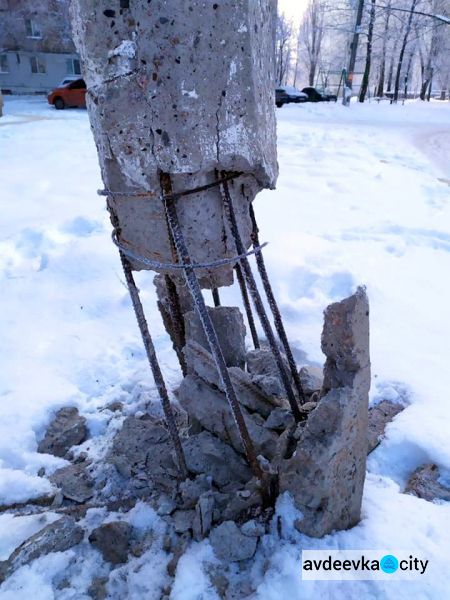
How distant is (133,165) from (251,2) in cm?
78

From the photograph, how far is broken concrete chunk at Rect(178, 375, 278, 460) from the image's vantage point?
2.36 m

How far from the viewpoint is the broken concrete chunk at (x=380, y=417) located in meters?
3.00

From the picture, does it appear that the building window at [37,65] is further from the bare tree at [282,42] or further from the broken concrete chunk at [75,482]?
the broken concrete chunk at [75,482]

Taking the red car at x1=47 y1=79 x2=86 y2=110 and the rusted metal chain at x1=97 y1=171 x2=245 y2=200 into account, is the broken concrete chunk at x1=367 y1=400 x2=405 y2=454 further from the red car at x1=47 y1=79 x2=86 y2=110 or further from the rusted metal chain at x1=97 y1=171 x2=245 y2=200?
the red car at x1=47 y1=79 x2=86 y2=110

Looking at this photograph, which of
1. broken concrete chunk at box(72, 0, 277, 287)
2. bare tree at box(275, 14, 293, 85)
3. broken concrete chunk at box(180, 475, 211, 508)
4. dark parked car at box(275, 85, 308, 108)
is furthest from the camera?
bare tree at box(275, 14, 293, 85)

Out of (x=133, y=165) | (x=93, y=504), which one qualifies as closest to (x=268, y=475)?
(x=93, y=504)

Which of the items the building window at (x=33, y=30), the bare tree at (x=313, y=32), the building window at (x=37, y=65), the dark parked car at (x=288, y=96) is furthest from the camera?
the bare tree at (x=313, y=32)

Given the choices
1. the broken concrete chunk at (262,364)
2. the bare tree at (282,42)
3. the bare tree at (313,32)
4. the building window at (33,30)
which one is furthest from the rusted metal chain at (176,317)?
the bare tree at (313,32)

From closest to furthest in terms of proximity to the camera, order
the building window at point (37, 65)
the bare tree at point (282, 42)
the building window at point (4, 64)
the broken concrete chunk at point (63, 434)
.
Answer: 1. the broken concrete chunk at point (63, 434)
2. the building window at point (4, 64)
3. the building window at point (37, 65)
4. the bare tree at point (282, 42)

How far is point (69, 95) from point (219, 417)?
17094 mm

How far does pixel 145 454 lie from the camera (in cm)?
273

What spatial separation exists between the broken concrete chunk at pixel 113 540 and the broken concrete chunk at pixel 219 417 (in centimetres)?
63

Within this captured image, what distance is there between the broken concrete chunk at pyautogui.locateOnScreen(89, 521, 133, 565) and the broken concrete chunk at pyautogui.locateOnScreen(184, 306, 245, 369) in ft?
3.37

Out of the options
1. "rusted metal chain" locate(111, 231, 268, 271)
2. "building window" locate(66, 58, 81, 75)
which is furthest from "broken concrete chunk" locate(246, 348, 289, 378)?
"building window" locate(66, 58, 81, 75)
